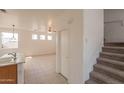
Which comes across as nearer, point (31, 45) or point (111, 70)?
point (111, 70)

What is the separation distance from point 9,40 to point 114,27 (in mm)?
7170

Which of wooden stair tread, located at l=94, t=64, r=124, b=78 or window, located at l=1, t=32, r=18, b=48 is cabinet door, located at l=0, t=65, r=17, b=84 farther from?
window, located at l=1, t=32, r=18, b=48

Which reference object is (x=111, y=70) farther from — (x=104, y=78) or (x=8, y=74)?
(x=8, y=74)

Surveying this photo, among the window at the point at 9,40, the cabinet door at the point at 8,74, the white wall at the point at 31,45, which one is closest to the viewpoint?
the cabinet door at the point at 8,74

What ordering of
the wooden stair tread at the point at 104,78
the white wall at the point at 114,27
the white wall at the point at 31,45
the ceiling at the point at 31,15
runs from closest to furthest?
the wooden stair tread at the point at 104,78 < the ceiling at the point at 31,15 < the white wall at the point at 114,27 < the white wall at the point at 31,45

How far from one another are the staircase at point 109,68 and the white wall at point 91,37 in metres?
0.17

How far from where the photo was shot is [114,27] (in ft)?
18.2

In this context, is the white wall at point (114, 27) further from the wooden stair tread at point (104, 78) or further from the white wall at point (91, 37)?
the wooden stair tread at point (104, 78)

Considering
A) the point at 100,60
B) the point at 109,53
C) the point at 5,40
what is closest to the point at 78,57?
the point at 100,60

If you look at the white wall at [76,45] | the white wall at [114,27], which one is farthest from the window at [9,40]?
the white wall at [114,27]

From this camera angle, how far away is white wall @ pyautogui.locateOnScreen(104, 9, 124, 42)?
17.5ft

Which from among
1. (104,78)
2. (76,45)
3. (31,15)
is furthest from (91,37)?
(31,15)

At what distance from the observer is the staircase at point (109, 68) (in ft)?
9.60
